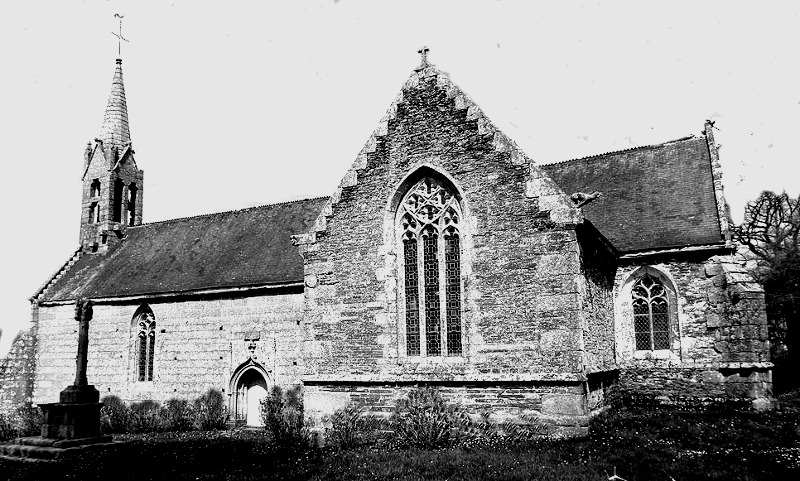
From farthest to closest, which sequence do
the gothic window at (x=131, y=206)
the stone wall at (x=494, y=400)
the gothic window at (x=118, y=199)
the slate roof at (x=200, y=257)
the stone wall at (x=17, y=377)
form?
the gothic window at (x=131, y=206), the gothic window at (x=118, y=199), the stone wall at (x=17, y=377), the slate roof at (x=200, y=257), the stone wall at (x=494, y=400)

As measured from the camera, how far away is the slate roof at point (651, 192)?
1947 centimetres

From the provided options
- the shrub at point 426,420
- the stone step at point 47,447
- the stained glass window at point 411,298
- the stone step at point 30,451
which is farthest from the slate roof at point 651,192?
the stone step at point 30,451

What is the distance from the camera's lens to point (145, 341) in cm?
2523

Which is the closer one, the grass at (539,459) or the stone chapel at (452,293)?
the grass at (539,459)

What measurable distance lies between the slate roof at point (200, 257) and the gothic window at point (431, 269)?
7.17m

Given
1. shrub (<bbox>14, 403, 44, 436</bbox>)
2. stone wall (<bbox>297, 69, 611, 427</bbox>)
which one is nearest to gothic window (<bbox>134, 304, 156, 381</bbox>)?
shrub (<bbox>14, 403, 44, 436</bbox>)

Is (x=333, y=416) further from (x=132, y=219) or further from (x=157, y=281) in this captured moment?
(x=132, y=219)

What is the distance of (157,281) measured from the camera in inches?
1003

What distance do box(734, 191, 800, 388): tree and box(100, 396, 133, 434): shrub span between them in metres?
29.2

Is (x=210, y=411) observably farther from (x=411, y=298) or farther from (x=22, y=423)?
(x=411, y=298)

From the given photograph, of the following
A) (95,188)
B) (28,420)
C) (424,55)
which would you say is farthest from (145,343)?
(424,55)

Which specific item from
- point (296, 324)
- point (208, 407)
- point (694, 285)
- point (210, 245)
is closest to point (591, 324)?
point (694, 285)

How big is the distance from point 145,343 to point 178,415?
4.32m

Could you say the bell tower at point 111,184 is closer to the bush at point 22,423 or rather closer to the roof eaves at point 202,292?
the roof eaves at point 202,292
